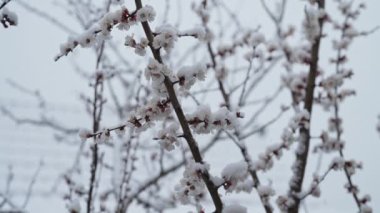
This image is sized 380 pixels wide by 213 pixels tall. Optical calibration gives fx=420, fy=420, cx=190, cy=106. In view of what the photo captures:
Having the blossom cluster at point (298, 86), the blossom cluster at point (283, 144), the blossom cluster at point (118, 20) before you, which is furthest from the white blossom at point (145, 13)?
the blossom cluster at point (298, 86)

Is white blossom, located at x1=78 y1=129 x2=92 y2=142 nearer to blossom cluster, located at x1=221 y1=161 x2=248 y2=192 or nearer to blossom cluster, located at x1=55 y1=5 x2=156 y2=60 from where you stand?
blossom cluster, located at x1=55 y1=5 x2=156 y2=60

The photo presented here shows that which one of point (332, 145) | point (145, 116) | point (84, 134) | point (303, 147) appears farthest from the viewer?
point (332, 145)

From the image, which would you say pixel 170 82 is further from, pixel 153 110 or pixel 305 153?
pixel 305 153

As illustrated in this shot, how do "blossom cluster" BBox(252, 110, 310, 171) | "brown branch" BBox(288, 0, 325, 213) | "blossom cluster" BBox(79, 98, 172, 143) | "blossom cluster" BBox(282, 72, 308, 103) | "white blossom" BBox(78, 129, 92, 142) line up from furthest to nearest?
"blossom cluster" BBox(282, 72, 308, 103) < "blossom cluster" BBox(252, 110, 310, 171) < "brown branch" BBox(288, 0, 325, 213) < "white blossom" BBox(78, 129, 92, 142) < "blossom cluster" BBox(79, 98, 172, 143)

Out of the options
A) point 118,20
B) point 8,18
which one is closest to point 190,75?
point 118,20

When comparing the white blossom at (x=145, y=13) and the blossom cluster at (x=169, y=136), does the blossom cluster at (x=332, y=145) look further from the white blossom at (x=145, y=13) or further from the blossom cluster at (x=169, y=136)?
the white blossom at (x=145, y=13)

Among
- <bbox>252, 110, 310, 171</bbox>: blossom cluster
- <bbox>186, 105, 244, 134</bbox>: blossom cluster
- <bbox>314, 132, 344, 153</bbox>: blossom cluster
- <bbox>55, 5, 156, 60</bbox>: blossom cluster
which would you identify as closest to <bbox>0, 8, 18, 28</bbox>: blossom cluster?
<bbox>55, 5, 156, 60</bbox>: blossom cluster

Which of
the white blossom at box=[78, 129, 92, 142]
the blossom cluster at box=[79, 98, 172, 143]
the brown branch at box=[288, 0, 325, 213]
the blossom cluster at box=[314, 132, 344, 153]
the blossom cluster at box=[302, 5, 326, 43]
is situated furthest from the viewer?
the blossom cluster at box=[314, 132, 344, 153]

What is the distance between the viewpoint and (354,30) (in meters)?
4.70

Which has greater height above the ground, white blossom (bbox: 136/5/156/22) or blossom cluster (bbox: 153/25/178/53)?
white blossom (bbox: 136/5/156/22)

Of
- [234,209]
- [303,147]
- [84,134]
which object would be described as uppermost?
[303,147]

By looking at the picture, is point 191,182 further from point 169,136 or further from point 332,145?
point 332,145

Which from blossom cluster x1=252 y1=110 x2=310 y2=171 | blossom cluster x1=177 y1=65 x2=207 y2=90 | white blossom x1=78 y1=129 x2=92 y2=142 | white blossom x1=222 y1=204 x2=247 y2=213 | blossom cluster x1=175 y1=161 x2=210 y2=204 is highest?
blossom cluster x1=252 y1=110 x2=310 y2=171

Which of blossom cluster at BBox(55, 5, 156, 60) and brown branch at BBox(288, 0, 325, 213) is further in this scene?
brown branch at BBox(288, 0, 325, 213)
